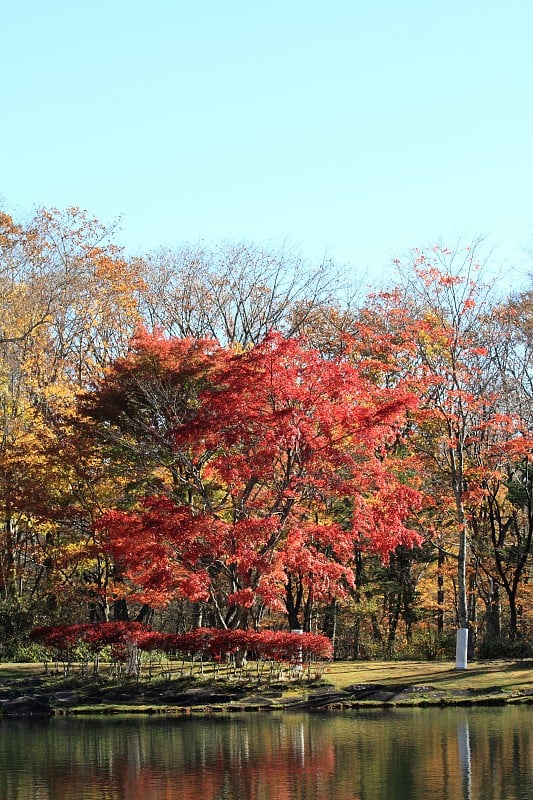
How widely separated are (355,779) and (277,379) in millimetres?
11389

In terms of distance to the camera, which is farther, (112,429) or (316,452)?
(112,429)

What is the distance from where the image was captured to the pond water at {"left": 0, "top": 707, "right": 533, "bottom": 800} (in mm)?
11602

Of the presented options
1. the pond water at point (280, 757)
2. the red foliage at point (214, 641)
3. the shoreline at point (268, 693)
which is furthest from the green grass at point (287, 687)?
the pond water at point (280, 757)

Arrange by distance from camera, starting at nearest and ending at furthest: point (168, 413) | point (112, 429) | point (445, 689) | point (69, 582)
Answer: point (445, 689), point (168, 413), point (112, 429), point (69, 582)

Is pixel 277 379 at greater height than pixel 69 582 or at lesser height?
greater

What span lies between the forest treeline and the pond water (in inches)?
184

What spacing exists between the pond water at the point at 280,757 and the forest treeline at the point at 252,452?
4.67 metres

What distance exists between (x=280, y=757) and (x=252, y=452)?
9.90 m

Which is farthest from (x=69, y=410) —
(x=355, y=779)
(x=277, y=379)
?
(x=355, y=779)

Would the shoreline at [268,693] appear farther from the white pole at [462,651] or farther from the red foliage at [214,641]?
the red foliage at [214,641]

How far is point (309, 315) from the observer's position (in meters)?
36.3

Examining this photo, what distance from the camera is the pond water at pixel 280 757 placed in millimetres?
11602

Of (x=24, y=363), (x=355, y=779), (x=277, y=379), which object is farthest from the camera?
(x=24, y=363)

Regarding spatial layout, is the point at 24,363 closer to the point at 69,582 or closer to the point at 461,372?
the point at 69,582
